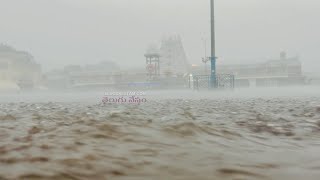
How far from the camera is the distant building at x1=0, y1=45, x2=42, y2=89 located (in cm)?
10381

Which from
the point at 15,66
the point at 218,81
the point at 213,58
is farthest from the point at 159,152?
the point at 15,66

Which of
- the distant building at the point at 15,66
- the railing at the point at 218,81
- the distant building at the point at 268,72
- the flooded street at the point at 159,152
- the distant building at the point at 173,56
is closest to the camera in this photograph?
the flooded street at the point at 159,152

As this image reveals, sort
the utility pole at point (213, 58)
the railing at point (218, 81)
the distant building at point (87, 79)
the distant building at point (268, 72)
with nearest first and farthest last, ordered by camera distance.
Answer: the utility pole at point (213, 58) → the railing at point (218, 81) → the distant building at point (268, 72) → the distant building at point (87, 79)

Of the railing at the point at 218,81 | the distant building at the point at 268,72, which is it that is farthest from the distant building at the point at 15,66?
the railing at the point at 218,81

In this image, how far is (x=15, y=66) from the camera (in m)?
113

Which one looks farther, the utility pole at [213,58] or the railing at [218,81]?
the railing at [218,81]

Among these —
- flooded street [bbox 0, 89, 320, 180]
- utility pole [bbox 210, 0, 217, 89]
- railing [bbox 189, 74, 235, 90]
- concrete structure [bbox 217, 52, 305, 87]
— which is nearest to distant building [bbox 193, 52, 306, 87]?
concrete structure [bbox 217, 52, 305, 87]

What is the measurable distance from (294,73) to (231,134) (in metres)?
88.5

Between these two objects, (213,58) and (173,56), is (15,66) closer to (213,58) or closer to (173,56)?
(173,56)

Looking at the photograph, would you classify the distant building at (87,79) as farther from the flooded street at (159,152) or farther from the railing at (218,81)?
the flooded street at (159,152)

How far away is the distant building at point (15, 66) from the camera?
10381cm

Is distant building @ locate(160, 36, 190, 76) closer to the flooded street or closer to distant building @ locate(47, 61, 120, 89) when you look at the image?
distant building @ locate(47, 61, 120, 89)

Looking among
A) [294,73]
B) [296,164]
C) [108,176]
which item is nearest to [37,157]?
[108,176]

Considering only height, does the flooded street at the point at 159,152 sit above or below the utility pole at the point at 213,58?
below
